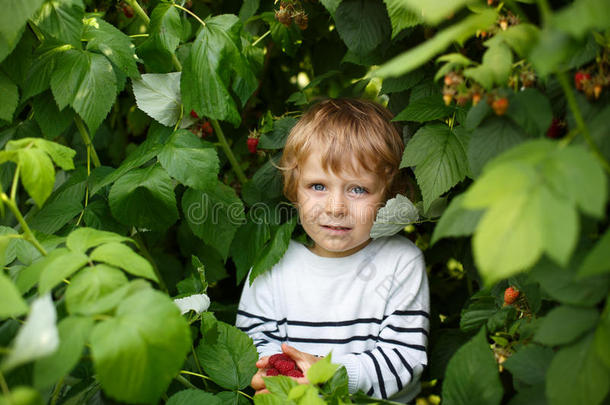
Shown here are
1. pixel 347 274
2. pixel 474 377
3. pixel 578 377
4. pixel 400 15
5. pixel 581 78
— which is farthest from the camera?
pixel 347 274

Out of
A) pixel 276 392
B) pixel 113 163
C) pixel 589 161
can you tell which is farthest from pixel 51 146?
pixel 113 163

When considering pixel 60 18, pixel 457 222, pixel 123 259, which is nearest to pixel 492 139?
pixel 457 222

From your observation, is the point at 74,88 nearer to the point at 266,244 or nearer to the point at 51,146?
the point at 51,146

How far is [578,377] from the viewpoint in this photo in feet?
2.56

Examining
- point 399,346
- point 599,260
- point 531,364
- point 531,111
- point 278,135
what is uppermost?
point 531,111

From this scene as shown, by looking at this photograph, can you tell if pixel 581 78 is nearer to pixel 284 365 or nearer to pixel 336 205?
pixel 336 205

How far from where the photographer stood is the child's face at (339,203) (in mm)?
1445

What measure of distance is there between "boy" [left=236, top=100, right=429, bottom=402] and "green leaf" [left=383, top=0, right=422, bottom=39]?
1.20 feet

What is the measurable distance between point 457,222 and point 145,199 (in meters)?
0.90

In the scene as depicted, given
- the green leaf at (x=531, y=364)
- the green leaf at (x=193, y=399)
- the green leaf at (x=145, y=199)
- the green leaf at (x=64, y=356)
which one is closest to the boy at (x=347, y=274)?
the green leaf at (x=193, y=399)

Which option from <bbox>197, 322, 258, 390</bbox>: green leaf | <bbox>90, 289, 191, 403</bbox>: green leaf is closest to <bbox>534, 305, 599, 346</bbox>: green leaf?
<bbox>90, 289, 191, 403</bbox>: green leaf

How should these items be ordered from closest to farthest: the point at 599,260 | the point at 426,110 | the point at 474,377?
the point at 599,260, the point at 474,377, the point at 426,110

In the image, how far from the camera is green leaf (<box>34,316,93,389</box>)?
2.39 ft

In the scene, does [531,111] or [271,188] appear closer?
[531,111]
